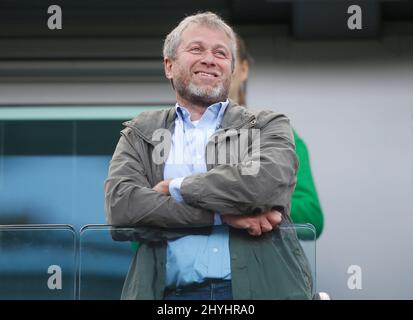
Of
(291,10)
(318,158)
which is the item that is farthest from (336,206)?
(291,10)

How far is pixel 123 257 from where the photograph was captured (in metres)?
3.22

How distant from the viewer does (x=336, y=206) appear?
6.55 metres

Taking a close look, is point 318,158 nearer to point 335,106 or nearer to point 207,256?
point 335,106

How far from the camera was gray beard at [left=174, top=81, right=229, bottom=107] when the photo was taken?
3426mm

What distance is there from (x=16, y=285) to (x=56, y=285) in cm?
13

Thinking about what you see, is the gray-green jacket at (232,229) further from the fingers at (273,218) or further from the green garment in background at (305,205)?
the green garment in background at (305,205)

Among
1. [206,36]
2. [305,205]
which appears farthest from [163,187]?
[305,205]

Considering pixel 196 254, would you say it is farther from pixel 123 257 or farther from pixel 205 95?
pixel 205 95

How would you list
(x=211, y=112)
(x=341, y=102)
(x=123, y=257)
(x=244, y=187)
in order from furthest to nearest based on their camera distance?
(x=341, y=102) < (x=211, y=112) < (x=123, y=257) < (x=244, y=187)

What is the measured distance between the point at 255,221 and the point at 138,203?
1.19 ft

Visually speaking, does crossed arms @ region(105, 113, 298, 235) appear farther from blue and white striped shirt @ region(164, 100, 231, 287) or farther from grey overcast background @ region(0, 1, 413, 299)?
grey overcast background @ region(0, 1, 413, 299)

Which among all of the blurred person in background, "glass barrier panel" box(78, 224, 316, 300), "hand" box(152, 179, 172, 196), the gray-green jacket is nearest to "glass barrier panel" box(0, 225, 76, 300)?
"glass barrier panel" box(78, 224, 316, 300)

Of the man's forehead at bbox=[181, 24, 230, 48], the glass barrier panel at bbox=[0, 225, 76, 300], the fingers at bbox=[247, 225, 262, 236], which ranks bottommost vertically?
the glass barrier panel at bbox=[0, 225, 76, 300]

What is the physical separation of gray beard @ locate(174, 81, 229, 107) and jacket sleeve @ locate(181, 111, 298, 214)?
294 millimetres
